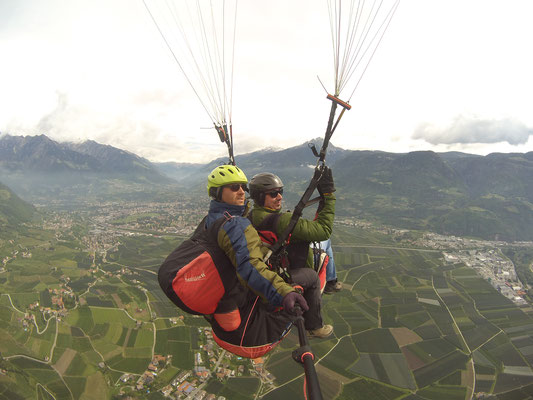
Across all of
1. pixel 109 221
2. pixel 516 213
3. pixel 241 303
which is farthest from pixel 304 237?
pixel 516 213

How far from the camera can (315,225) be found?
454cm

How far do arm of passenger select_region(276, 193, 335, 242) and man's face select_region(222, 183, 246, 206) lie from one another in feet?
2.83

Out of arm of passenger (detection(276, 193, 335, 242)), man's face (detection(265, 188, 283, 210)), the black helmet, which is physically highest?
the black helmet

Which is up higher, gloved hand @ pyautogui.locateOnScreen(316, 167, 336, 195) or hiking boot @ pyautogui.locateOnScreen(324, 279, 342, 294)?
gloved hand @ pyautogui.locateOnScreen(316, 167, 336, 195)

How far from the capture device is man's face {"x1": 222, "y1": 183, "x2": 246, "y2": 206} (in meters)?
4.27

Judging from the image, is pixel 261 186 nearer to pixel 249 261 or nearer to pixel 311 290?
pixel 249 261

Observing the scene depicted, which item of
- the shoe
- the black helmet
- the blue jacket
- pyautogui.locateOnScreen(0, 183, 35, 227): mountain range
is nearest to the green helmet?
the black helmet

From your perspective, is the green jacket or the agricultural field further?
the agricultural field

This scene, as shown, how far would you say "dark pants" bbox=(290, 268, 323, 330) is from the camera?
465 cm

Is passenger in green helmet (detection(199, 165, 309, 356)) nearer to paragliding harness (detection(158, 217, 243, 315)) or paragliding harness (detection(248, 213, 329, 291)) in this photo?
paragliding harness (detection(158, 217, 243, 315))

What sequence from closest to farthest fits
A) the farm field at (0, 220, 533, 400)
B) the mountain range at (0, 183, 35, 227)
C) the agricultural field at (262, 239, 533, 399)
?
the farm field at (0, 220, 533, 400) → the agricultural field at (262, 239, 533, 399) → the mountain range at (0, 183, 35, 227)

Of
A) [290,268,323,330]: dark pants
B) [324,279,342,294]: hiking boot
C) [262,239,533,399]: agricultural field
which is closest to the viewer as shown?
[290,268,323,330]: dark pants

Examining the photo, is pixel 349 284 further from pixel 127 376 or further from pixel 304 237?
pixel 304 237

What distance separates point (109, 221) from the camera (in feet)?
474
